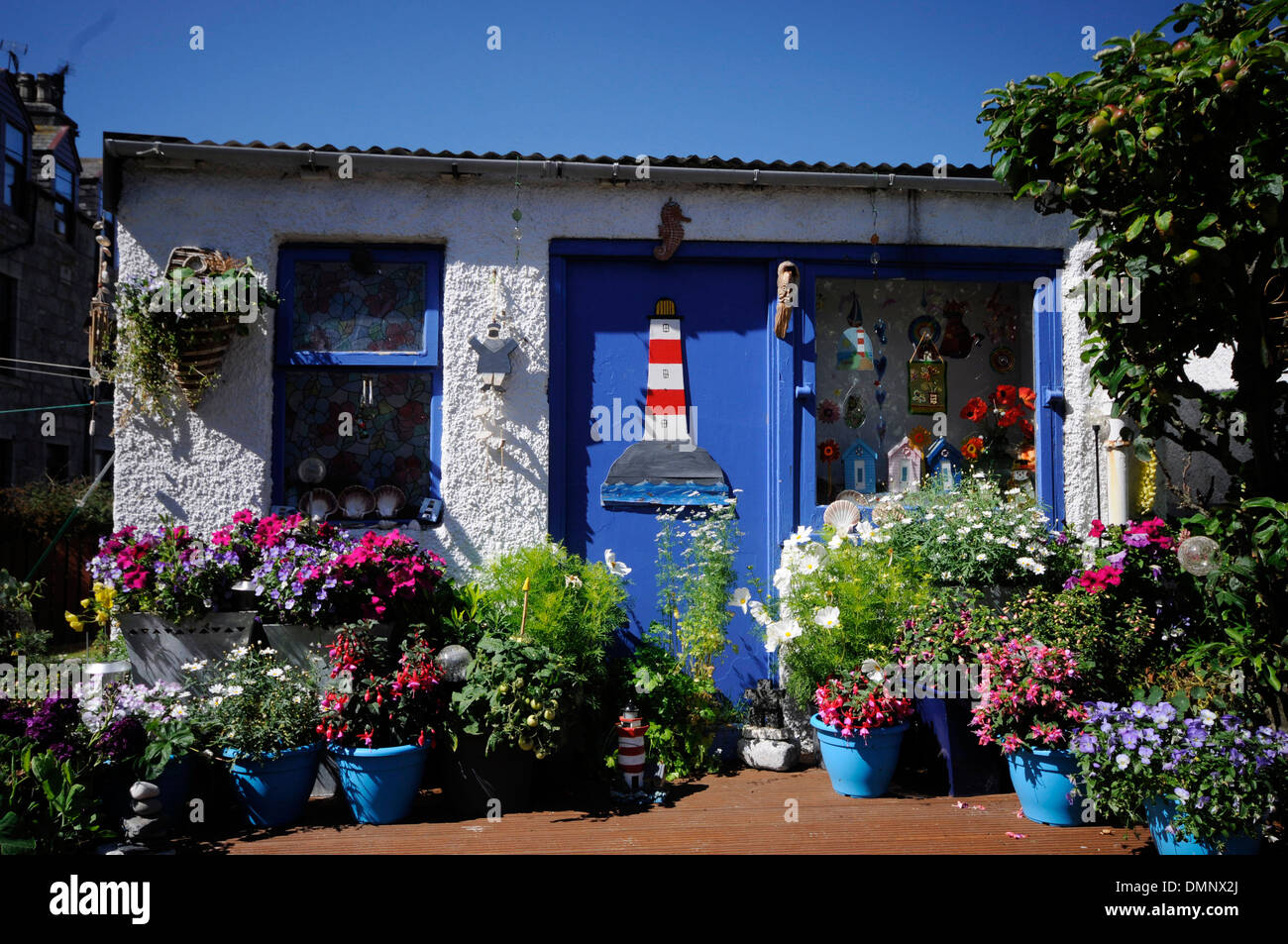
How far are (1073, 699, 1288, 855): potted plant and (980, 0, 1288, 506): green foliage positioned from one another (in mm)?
1100

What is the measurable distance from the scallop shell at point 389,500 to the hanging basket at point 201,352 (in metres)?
1.28

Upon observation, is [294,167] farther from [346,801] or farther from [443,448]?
[346,801]

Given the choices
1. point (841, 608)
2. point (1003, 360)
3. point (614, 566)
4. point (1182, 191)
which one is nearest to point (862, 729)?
point (841, 608)

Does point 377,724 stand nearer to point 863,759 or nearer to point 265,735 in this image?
point 265,735

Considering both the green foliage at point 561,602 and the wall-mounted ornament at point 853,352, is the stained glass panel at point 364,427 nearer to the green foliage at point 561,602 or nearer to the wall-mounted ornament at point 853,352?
the green foliage at point 561,602

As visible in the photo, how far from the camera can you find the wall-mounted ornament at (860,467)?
6359 millimetres

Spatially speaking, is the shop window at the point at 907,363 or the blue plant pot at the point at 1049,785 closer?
the blue plant pot at the point at 1049,785

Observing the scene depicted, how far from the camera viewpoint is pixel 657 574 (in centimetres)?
557

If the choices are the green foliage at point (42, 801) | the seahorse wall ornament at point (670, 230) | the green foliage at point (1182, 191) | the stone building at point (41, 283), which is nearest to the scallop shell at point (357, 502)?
the green foliage at point (42, 801)

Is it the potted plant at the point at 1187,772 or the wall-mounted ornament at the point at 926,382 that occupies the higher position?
→ the wall-mounted ornament at the point at 926,382

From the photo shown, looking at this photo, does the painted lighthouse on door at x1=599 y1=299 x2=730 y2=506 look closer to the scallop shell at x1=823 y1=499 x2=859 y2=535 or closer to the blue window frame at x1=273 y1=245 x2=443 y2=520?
the scallop shell at x1=823 y1=499 x2=859 y2=535

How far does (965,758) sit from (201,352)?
5.23 metres

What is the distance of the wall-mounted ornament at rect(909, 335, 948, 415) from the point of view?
21.3 ft

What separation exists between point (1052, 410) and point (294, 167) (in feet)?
17.9
